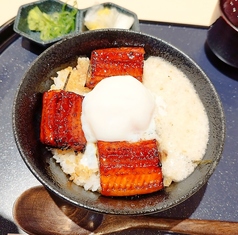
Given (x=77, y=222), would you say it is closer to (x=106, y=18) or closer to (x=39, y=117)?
(x=39, y=117)

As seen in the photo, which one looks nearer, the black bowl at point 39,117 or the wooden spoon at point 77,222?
the black bowl at point 39,117

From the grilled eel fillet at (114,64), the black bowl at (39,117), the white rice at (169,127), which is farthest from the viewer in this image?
the grilled eel fillet at (114,64)

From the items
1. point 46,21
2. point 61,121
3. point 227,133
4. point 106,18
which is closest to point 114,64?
point 61,121

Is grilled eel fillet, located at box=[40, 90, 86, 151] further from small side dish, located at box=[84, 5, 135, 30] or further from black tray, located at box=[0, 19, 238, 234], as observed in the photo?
small side dish, located at box=[84, 5, 135, 30]

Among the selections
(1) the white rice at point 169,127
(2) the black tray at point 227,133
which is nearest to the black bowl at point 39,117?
(1) the white rice at point 169,127

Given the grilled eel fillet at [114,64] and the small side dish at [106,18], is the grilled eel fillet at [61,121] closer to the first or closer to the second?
the grilled eel fillet at [114,64]

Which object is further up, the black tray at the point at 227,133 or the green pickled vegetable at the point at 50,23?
the green pickled vegetable at the point at 50,23
